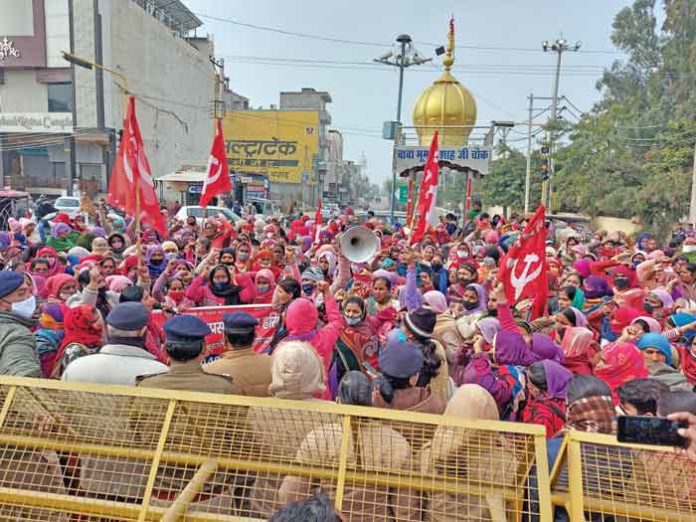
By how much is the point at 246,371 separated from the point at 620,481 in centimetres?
182

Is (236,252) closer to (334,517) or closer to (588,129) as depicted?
(334,517)

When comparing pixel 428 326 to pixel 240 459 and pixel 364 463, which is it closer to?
pixel 364 463

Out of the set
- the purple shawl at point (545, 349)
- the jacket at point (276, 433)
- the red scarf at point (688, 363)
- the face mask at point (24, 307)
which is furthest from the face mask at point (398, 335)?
the face mask at point (24, 307)

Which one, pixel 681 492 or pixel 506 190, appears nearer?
pixel 681 492

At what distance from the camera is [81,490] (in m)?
2.24

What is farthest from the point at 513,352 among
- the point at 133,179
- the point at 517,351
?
the point at 133,179

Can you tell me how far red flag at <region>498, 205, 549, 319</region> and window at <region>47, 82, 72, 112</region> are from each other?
3645 centimetres

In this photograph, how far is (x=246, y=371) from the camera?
2980 millimetres

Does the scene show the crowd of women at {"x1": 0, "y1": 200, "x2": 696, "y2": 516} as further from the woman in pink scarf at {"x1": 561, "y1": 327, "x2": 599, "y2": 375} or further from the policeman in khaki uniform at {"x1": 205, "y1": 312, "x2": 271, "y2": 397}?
the policeman in khaki uniform at {"x1": 205, "y1": 312, "x2": 271, "y2": 397}

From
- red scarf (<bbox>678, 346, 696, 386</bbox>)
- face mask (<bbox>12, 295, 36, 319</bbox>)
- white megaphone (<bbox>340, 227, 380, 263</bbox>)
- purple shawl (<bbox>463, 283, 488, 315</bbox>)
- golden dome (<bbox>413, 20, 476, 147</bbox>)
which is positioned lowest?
red scarf (<bbox>678, 346, 696, 386</bbox>)

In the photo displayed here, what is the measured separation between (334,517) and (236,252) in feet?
19.3

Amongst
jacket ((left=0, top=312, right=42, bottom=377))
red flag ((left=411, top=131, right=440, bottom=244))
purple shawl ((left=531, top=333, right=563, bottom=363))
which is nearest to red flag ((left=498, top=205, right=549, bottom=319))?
purple shawl ((left=531, top=333, right=563, bottom=363))

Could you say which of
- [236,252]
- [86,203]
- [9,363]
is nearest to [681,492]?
[9,363]

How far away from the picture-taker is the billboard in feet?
199
